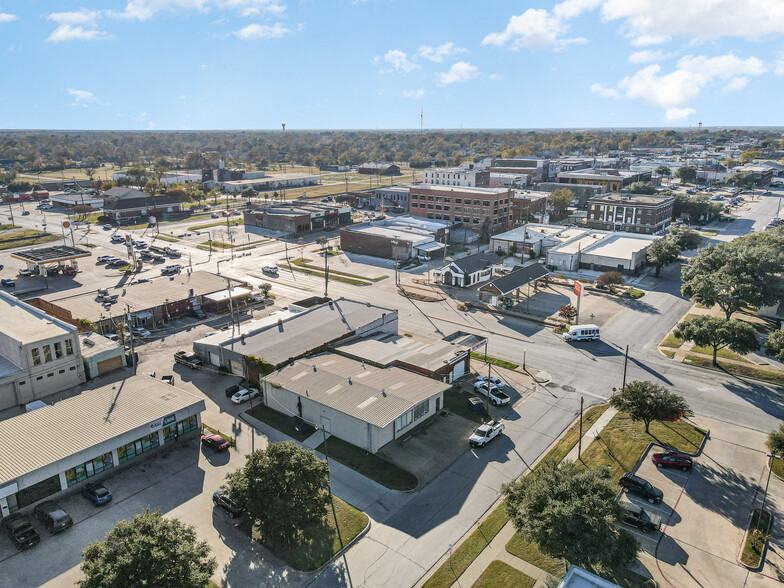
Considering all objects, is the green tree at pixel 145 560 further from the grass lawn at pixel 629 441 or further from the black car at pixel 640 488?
the grass lawn at pixel 629 441

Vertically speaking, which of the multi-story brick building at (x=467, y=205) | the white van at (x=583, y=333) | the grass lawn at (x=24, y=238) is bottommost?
the white van at (x=583, y=333)

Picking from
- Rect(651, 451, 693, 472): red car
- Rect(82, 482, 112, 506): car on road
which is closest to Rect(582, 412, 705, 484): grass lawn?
Rect(651, 451, 693, 472): red car

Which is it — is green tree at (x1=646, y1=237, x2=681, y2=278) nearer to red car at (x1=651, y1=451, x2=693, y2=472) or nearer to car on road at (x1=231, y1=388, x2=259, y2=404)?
red car at (x1=651, y1=451, x2=693, y2=472)

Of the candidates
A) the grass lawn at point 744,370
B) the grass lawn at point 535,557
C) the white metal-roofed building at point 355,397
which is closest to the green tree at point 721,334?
the grass lawn at point 744,370

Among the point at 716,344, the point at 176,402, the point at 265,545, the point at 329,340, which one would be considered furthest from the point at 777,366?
the point at 176,402

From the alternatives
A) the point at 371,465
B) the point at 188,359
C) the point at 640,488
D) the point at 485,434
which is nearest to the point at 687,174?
the point at 485,434

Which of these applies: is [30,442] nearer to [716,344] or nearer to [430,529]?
[430,529]
